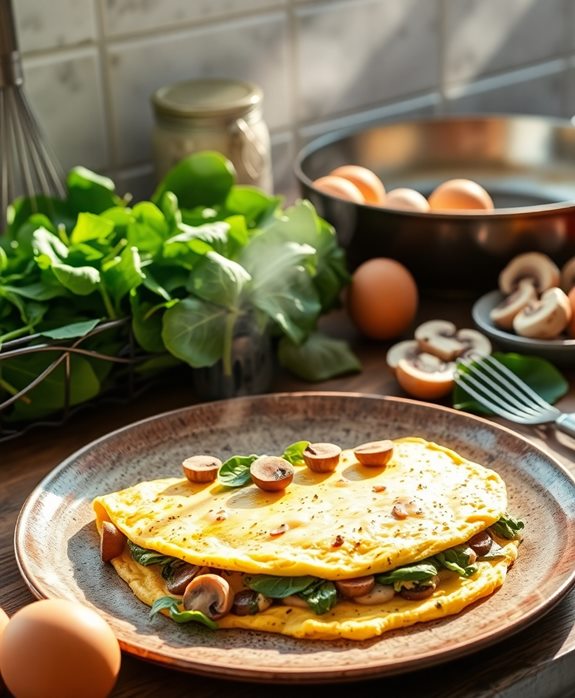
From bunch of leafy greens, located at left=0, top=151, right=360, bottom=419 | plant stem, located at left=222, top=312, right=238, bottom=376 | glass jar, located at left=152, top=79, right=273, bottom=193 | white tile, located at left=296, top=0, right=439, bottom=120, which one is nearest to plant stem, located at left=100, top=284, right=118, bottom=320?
bunch of leafy greens, located at left=0, top=151, right=360, bottom=419

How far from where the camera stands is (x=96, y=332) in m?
1.06

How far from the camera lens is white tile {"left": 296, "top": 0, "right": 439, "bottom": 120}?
1.62 metres

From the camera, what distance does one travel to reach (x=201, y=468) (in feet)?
3.06

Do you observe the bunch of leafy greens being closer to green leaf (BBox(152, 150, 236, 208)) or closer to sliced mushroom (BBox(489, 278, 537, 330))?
green leaf (BBox(152, 150, 236, 208))

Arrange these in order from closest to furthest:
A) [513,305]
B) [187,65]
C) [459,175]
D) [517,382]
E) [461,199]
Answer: [517,382] < [513,305] < [461,199] < [187,65] < [459,175]

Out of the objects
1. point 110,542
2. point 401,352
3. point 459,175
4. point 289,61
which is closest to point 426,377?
point 401,352

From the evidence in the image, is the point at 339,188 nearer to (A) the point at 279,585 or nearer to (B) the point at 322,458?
(B) the point at 322,458

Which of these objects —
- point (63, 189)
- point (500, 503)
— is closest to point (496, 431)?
point (500, 503)

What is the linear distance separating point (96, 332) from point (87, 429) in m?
0.12

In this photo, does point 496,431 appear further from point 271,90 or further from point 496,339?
point 271,90

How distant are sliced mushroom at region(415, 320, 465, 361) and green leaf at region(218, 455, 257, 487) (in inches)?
13.2

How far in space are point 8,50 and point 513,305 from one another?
23.8 inches

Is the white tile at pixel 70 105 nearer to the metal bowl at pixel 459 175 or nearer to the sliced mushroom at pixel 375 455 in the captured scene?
the metal bowl at pixel 459 175

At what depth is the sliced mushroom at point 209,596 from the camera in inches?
31.4
